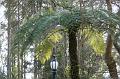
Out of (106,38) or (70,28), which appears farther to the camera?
(106,38)

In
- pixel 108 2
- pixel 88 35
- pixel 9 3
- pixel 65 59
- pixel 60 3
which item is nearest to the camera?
pixel 60 3

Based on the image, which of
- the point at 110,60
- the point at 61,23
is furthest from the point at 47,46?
the point at 110,60

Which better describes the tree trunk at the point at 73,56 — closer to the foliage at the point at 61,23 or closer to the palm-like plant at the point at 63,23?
the palm-like plant at the point at 63,23

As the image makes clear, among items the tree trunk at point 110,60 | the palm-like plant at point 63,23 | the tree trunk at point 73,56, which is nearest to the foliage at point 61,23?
the palm-like plant at point 63,23

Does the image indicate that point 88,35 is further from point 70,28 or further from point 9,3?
point 9,3

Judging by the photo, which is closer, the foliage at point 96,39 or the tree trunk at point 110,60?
the foliage at point 96,39

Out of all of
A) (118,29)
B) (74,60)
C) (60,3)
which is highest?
(60,3)

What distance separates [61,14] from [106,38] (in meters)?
3.98

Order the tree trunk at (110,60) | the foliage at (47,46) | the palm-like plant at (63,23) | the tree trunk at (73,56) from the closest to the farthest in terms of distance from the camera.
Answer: the palm-like plant at (63,23) → the tree trunk at (73,56) → the foliage at (47,46) → the tree trunk at (110,60)

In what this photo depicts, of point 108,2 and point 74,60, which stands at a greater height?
point 108,2

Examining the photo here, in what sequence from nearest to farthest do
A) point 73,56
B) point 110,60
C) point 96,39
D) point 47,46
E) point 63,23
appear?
point 63,23 < point 73,56 < point 47,46 < point 96,39 < point 110,60

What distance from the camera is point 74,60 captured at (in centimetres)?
962

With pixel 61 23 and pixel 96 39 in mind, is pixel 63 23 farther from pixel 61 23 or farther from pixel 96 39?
pixel 96 39

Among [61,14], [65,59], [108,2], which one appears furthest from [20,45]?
[65,59]
